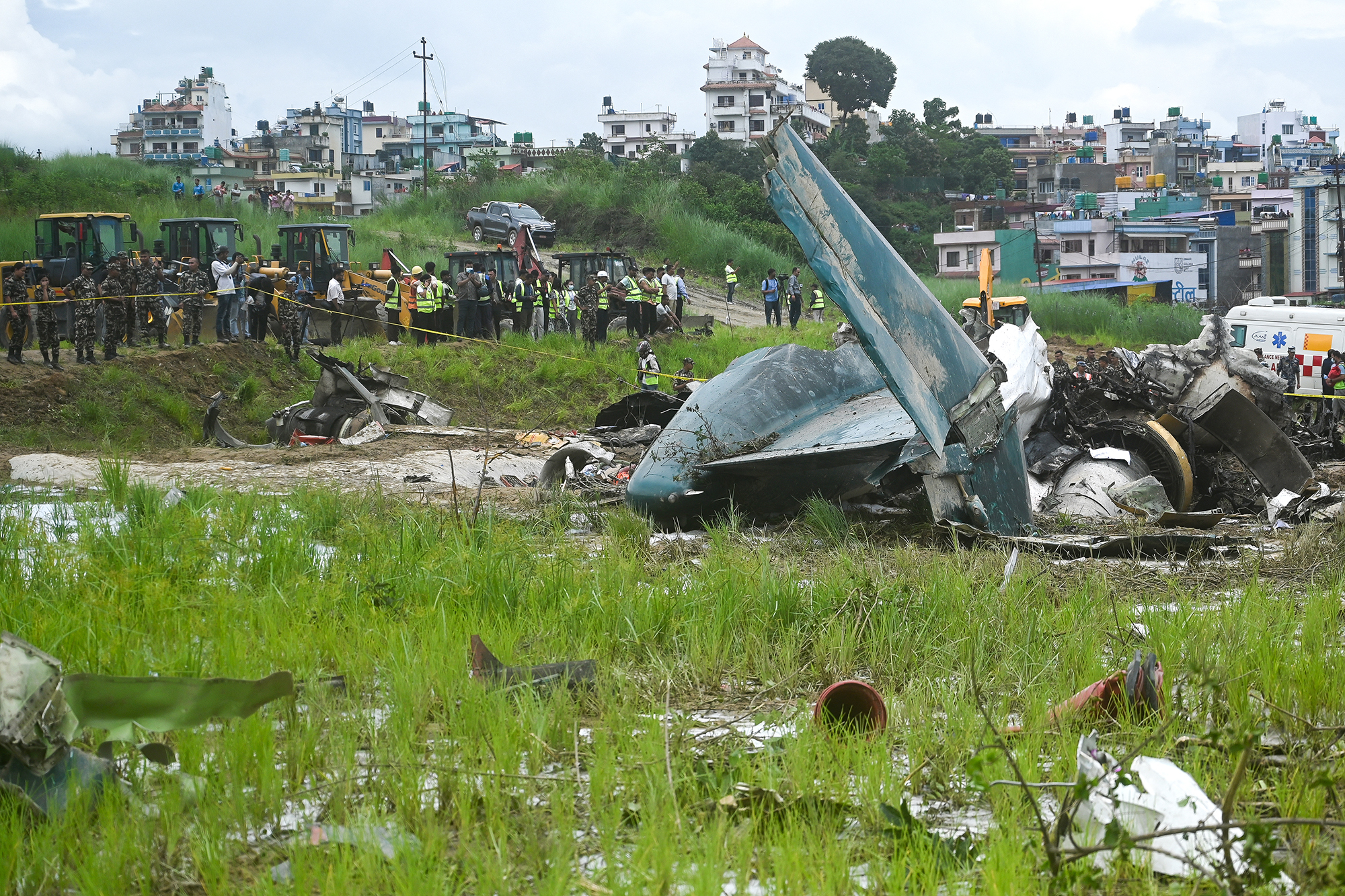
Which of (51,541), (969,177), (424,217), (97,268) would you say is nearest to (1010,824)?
(51,541)

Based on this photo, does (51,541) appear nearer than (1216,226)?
Yes

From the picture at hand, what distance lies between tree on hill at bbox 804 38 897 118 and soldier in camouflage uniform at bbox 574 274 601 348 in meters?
78.2

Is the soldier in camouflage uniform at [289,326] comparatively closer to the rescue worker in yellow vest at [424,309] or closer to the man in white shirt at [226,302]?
the man in white shirt at [226,302]

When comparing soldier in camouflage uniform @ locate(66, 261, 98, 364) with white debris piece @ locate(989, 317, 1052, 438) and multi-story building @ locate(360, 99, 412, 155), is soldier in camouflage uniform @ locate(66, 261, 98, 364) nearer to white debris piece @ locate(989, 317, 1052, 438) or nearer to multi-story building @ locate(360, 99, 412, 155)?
white debris piece @ locate(989, 317, 1052, 438)

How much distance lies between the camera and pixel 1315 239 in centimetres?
5772

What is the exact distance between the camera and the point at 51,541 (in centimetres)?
629

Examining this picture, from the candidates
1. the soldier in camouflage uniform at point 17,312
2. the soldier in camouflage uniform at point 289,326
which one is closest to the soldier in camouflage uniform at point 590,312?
the soldier in camouflage uniform at point 289,326

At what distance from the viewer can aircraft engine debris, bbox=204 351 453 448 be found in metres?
14.0

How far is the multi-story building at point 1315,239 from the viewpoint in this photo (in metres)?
56.6

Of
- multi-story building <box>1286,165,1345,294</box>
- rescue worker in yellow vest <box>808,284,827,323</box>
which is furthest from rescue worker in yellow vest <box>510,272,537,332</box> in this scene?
multi-story building <box>1286,165,1345,294</box>

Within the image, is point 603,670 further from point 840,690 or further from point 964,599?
point 964,599

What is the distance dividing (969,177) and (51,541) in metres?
79.9

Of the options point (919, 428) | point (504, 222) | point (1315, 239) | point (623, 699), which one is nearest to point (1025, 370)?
point (919, 428)

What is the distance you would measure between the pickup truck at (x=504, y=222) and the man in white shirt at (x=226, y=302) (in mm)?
21223
